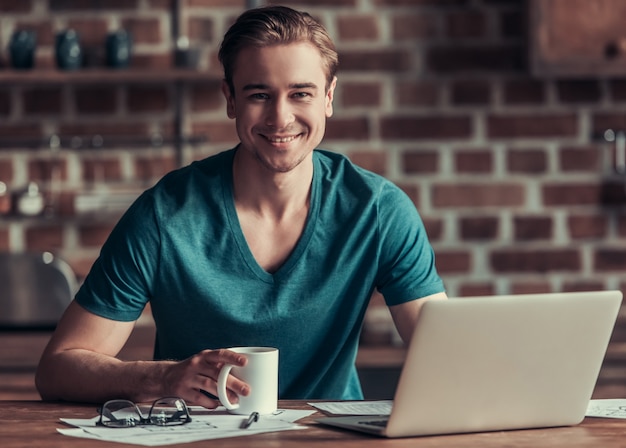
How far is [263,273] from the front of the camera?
6.11 ft

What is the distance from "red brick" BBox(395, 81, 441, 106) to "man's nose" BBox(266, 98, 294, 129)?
47.9 inches

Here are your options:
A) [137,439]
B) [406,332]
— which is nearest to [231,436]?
[137,439]

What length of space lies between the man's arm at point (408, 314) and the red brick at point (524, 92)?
4.11 ft

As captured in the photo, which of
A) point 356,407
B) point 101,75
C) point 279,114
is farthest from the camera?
point 101,75

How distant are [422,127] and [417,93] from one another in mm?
100

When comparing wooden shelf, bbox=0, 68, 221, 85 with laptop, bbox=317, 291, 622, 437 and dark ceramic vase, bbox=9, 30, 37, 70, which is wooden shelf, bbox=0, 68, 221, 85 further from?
laptop, bbox=317, 291, 622, 437

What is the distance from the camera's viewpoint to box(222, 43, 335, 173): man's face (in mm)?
1832

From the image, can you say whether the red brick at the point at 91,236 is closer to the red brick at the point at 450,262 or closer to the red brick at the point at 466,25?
the red brick at the point at 450,262

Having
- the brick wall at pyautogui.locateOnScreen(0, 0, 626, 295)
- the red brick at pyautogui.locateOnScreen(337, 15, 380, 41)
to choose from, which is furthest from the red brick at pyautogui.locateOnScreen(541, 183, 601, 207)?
the red brick at pyautogui.locateOnScreen(337, 15, 380, 41)

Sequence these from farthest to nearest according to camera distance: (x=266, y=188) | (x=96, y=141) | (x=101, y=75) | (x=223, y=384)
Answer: (x=96, y=141), (x=101, y=75), (x=266, y=188), (x=223, y=384)

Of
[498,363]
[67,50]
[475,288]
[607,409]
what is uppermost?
[67,50]

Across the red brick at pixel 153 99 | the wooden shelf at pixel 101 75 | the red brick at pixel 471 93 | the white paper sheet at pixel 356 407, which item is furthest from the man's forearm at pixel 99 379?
the red brick at pixel 471 93

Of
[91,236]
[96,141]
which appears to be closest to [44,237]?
[91,236]

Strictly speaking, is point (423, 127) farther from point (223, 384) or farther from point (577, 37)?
point (223, 384)
